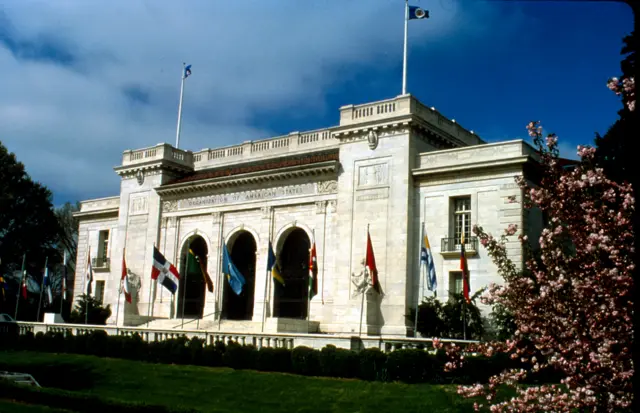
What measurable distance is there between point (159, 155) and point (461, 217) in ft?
67.4

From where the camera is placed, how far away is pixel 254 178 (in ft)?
126

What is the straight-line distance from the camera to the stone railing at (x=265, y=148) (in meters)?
38.9

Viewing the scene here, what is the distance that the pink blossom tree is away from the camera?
9.03 metres

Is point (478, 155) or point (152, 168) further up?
point (152, 168)

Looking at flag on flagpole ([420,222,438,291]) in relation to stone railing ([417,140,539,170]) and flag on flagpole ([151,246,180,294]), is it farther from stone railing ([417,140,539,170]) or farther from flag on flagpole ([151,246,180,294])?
flag on flagpole ([151,246,180,294])

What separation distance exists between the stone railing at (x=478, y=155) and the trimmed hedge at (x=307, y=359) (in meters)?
11.5

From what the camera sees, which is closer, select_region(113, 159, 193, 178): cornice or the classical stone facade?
the classical stone facade

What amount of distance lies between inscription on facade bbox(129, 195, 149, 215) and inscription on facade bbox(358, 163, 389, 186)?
16.4m

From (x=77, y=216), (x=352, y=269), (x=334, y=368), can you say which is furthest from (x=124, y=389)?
(x=77, y=216)

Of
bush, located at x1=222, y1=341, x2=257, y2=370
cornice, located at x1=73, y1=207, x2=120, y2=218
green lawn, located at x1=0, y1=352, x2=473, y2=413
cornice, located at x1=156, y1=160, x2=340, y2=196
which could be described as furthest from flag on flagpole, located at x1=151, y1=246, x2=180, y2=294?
cornice, located at x1=73, y1=207, x2=120, y2=218

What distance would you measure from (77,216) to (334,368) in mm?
33871

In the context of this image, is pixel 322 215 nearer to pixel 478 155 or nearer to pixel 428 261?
pixel 428 261

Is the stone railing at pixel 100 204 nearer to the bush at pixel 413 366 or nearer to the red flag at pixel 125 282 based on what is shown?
the red flag at pixel 125 282

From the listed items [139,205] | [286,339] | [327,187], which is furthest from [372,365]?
[139,205]
